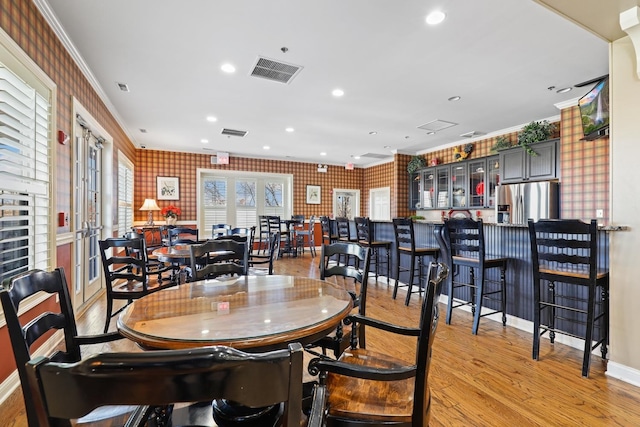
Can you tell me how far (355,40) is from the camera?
2961mm

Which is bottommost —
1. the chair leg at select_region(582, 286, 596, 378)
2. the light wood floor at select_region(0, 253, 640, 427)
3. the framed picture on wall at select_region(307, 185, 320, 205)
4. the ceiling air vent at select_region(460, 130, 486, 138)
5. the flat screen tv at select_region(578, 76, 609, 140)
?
the light wood floor at select_region(0, 253, 640, 427)

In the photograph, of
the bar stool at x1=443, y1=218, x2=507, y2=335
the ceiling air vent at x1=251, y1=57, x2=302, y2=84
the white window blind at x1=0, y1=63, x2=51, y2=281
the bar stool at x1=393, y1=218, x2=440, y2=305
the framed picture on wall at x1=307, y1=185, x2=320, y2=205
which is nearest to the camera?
the white window blind at x1=0, y1=63, x2=51, y2=281

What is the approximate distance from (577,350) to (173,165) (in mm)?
8197

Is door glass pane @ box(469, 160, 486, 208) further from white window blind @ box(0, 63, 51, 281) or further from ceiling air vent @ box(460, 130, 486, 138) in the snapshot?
white window blind @ box(0, 63, 51, 281)

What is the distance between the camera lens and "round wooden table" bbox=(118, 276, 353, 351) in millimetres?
1072

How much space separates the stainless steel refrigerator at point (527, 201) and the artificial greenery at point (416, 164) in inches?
94.5

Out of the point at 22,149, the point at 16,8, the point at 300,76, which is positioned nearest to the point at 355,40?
the point at 300,76

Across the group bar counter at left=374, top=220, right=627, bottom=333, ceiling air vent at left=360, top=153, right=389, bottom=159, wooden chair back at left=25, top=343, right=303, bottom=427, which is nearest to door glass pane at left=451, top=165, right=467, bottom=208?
ceiling air vent at left=360, top=153, right=389, bottom=159

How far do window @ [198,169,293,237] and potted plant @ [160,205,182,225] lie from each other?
2.38 ft

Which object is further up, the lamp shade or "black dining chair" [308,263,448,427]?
the lamp shade

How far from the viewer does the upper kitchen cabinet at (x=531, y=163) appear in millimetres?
4980

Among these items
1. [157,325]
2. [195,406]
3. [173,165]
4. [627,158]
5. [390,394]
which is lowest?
[195,406]

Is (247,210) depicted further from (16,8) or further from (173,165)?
(16,8)

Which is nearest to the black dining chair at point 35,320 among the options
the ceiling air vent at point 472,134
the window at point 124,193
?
the window at point 124,193
